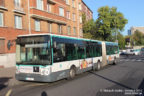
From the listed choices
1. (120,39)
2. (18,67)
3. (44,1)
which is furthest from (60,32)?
(120,39)

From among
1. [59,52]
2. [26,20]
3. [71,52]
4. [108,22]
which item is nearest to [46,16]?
[26,20]

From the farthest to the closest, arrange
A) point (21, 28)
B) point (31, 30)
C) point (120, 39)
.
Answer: point (120, 39) < point (31, 30) < point (21, 28)

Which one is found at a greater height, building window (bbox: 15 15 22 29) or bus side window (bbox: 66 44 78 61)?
building window (bbox: 15 15 22 29)

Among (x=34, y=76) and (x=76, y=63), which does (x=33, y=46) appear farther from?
(x=76, y=63)

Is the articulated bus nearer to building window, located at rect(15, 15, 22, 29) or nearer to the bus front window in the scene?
the bus front window

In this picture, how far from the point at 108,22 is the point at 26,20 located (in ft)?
91.0

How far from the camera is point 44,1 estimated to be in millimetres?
25828

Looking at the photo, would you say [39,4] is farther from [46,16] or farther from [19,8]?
[19,8]

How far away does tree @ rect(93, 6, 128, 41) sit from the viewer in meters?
44.6

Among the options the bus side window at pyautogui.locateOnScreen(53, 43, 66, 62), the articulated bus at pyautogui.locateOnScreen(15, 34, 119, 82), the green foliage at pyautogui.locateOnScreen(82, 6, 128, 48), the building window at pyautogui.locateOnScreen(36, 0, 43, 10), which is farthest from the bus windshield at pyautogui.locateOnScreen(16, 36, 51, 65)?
the green foliage at pyautogui.locateOnScreen(82, 6, 128, 48)

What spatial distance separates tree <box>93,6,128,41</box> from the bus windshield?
3778 cm

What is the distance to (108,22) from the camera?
4416 centimetres

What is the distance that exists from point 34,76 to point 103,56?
30.9ft

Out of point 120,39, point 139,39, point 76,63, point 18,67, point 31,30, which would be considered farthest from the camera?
point 139,39
